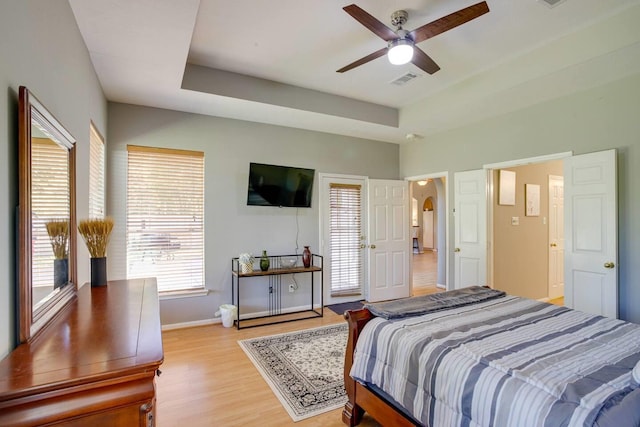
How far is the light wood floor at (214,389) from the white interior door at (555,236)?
4.56 metres

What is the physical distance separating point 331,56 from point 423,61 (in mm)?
937

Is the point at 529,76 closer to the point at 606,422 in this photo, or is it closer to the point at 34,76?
the point at 606,422

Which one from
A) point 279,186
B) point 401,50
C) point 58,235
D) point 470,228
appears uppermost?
point 401,50

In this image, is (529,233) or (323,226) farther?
(529,233)

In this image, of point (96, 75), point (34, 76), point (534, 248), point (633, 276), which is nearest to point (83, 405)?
point (34, 76)

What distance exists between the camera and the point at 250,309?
434cm

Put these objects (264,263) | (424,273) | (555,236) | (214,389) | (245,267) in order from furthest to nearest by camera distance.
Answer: (424,273) < (555,236) < (264,263) < (245,267) < (214,389)

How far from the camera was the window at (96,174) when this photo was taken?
277cm

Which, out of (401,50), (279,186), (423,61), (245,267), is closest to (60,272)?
(245,267)

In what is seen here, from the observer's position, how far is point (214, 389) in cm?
259

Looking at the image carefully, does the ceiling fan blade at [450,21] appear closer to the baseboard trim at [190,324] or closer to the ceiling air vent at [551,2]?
the ceiling air vent at [551,2]

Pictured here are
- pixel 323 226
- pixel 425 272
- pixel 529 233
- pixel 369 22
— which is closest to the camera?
pixel 369 22

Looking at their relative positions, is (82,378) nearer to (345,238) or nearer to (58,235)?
(58,235)

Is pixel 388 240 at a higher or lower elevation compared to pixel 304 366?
higher
